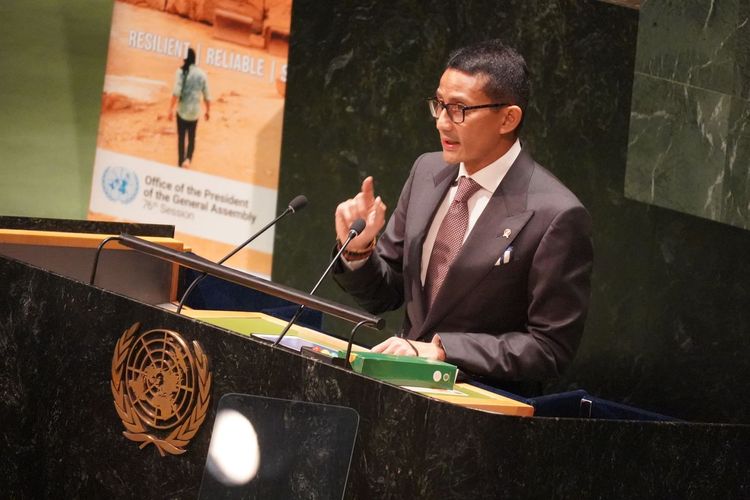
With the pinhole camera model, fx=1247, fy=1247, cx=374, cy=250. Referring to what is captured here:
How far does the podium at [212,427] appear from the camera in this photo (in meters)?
2.55

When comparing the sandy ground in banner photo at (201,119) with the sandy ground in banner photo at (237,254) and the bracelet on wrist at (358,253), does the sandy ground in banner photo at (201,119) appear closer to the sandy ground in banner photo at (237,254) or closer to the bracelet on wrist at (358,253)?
the sandy ground in banner photo at (237,254)

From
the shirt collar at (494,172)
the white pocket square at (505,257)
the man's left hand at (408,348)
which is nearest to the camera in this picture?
the man's left hand at (408,348)

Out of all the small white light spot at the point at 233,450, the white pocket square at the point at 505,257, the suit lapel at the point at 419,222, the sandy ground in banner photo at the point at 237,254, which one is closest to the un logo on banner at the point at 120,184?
the sandy ground in banner photo at the point at 237,254

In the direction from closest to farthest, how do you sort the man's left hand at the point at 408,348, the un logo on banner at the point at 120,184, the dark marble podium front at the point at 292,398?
1. the dark marble podium front at the point at 292,398
2. the man's left hand at the point at 408,348
3. the un logo on banner at the point at 120,184

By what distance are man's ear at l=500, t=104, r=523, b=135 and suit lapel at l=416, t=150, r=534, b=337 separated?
0.13 m

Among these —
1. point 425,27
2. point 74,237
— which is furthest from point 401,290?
point 425,27

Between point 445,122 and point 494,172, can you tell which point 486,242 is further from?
point 445,122

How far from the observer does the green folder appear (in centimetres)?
281

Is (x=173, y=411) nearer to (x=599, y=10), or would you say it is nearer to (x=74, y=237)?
(x=74, y=237)

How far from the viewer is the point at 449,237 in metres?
3.71

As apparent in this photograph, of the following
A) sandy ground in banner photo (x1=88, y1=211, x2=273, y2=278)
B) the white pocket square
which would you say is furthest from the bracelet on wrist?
sandy ground in banner photo (x1=88, y1=211, x2=273, y2=278)

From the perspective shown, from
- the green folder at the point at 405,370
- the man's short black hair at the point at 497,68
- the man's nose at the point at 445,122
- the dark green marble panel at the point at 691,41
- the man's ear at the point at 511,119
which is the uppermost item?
the dark green marble panel at the point at 691,41

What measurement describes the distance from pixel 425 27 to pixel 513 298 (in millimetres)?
3017

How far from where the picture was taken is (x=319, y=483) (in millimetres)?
2717
